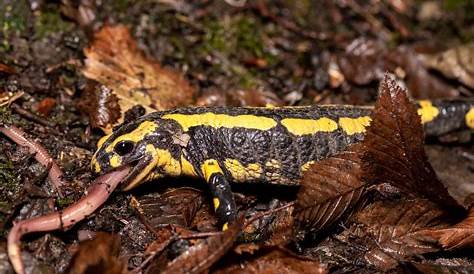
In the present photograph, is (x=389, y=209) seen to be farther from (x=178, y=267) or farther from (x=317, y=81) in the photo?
(x=317, y=81)

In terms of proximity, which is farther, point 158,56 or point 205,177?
point 158,56

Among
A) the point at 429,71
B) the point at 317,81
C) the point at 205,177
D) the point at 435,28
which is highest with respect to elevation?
the point at 435,28

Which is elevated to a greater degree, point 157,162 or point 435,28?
point 435,28

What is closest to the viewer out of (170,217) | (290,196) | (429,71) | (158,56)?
(170,217)

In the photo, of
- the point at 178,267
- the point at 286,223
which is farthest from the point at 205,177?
the point at 178,267

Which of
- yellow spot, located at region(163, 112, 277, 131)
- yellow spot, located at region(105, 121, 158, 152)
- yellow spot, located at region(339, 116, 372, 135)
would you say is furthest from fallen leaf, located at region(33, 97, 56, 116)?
yellow spot, located at region(339, 116, 372, 135)

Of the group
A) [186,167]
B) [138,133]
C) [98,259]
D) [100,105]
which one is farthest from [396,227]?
[100,105]

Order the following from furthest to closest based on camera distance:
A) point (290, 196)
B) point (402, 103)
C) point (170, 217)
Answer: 1. point (290, 196)
2. point (170, 217)
3. point (402, 103)
